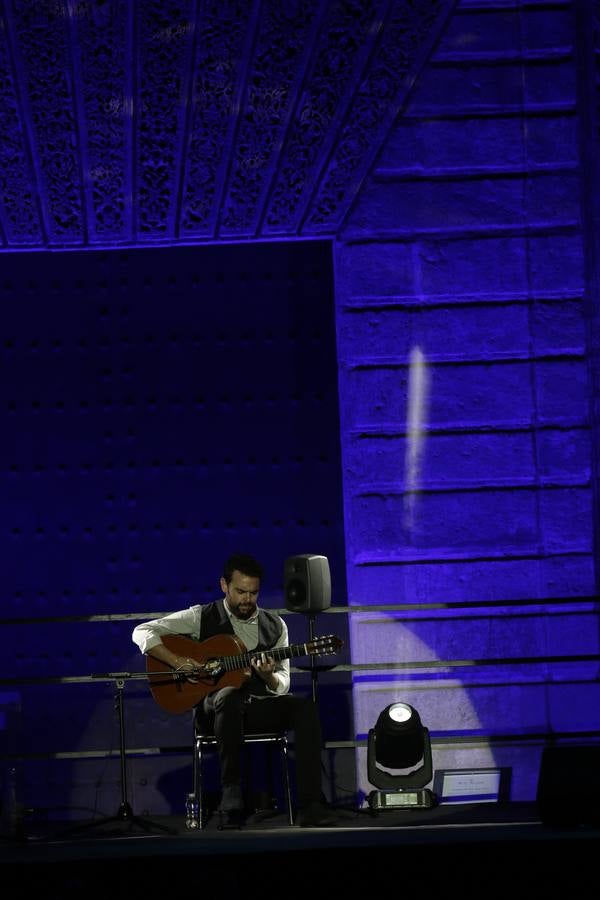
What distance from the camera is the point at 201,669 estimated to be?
5.55 m

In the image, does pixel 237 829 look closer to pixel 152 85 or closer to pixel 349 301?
pixel 349 301

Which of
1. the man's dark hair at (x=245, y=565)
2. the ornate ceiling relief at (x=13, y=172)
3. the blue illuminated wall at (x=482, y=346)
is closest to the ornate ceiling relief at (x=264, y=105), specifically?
the blue illuminated wall at (x=482, y=346)

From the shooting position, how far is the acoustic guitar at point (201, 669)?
5.54m

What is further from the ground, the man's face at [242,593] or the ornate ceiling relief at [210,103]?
the ornate ceiling relief at [210,103]

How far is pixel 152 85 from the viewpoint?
6.38 metres

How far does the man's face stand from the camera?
5672 mm

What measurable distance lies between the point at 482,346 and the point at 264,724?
2.24 m

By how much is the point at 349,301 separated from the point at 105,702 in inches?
90.9

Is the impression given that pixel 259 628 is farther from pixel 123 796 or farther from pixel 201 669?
pixel 123 796

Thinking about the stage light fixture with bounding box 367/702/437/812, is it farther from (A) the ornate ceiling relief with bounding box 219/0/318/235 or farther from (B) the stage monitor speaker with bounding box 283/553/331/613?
(A) the ornate ceiling relief with bounding box 219/0/318/235

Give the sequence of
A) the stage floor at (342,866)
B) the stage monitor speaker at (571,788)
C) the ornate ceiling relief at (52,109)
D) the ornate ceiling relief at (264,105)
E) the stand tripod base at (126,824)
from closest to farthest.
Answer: the stage floor at (342,866) < the stage monitor speaker at (571,788) < the stand tripod base at (126,824) < the ornate ceiling relief at (52,109) < the ornate ceiling relief at (264,105)

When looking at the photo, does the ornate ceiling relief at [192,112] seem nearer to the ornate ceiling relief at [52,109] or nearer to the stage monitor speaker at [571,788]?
the ornate ceiling relief at [52,109]

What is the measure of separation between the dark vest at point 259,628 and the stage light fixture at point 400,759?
0.54m

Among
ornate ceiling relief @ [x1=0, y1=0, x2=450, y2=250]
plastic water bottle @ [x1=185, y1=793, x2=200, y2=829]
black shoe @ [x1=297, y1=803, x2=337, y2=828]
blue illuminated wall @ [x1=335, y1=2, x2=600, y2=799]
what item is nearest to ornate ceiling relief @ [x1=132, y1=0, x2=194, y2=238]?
ornate ceiling relief @ [x1=0, y1=0, x2=450, y2=250]
